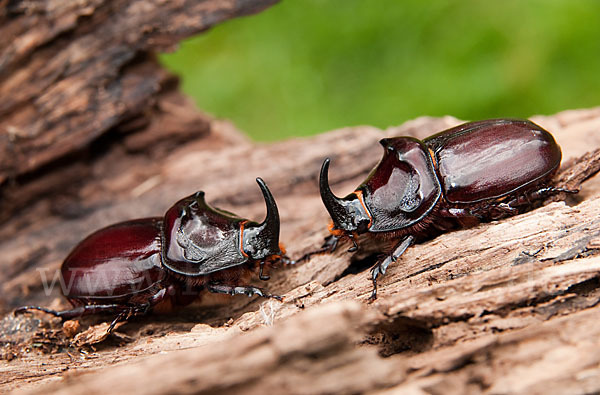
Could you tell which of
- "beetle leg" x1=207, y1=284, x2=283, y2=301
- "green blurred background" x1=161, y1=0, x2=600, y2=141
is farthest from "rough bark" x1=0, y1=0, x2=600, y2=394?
"green blurred background" x1=161, y1=0, x2=600, y2=141

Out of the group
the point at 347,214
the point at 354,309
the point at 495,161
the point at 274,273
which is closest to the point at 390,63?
the point at 495,161

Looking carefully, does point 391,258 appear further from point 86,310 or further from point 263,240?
point 86,310

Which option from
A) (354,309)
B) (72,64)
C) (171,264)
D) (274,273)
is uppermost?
(72,64)

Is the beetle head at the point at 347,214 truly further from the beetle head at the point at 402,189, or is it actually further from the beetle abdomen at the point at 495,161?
the beetle abdomen at the point at 495,161

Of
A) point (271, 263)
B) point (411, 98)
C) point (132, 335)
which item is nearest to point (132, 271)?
point (132, 335)

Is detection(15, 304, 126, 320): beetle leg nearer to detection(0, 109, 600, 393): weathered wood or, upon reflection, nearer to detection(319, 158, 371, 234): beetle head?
detection(0, 109, 600, 393): weathered wood
